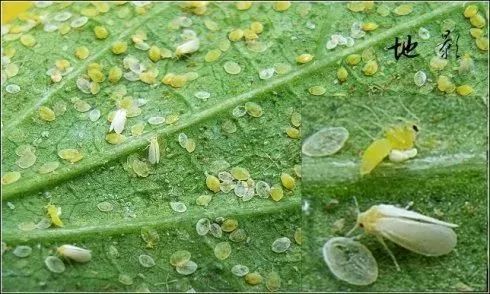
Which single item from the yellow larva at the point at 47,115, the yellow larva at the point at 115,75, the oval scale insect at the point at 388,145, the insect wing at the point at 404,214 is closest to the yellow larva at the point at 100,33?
the yellow larva at the point at 115,75

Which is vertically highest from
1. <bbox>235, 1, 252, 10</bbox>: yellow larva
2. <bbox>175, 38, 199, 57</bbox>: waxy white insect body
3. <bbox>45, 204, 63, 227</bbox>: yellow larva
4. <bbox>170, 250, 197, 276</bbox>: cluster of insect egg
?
<bbox>235, 1, 252, 10</bbox>: yellow larva

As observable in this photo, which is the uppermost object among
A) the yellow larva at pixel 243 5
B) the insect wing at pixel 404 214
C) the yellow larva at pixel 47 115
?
the yellow larva at pixel 243 5

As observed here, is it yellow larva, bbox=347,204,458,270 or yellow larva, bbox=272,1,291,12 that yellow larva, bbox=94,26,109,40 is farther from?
yellow larva, bbox=347,204,458,270

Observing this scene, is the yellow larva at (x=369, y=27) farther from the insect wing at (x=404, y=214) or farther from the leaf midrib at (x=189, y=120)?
the insect wing at (x=404, y=214)

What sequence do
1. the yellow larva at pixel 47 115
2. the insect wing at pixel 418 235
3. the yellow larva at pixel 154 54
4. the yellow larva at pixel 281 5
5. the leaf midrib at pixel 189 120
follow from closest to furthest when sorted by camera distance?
1. the insect wing at pixel 418 235
2. the leaf midrib at pixel 189 120
3. the yellow larva at pixel 47 115
4. the yellow larva at pixel 154 54
5. the yellow larva at pixel 281 5

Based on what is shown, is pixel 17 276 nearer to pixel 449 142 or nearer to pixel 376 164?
pixel 376 164

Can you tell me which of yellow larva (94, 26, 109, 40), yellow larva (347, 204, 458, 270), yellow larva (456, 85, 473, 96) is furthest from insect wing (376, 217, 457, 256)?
yellow larva (94, 26, 109, 40)
